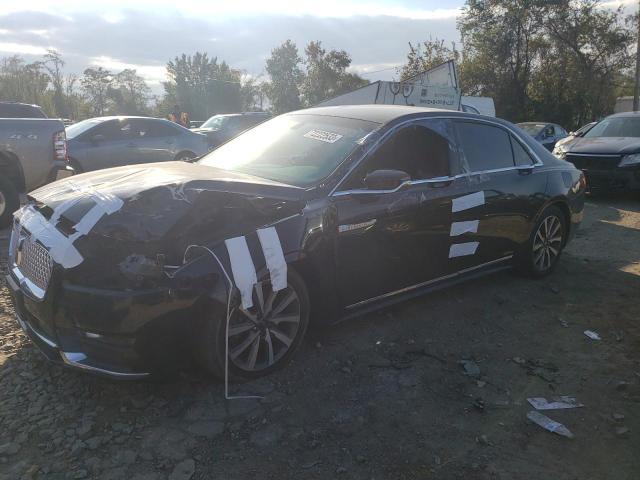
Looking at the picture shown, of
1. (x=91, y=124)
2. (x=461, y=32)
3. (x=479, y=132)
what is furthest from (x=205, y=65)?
(x=479, y=132)

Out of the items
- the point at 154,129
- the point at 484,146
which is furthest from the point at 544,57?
the point at 484,146

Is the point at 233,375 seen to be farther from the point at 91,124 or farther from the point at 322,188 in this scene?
the point at 91,124

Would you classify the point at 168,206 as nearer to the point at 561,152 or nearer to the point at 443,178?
the point at 443,178

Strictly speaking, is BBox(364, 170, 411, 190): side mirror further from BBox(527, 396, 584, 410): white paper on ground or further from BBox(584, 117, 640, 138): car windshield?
BBox(584, 117, 640, 138): car windshield

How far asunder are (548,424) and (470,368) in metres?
0.68

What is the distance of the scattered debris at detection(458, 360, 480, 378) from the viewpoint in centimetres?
355

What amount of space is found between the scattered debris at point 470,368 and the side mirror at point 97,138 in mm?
8758

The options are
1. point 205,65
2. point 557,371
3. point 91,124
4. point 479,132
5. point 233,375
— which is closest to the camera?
point 233,375

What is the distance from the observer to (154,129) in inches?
435

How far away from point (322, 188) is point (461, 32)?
32993 mm

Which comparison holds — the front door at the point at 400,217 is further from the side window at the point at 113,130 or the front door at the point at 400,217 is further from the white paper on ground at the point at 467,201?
the side window at the point at 113,130

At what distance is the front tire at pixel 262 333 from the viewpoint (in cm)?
304

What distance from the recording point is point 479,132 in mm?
4773

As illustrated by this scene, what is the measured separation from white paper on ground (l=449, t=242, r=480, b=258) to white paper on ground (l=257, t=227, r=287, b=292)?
5.67 ft
